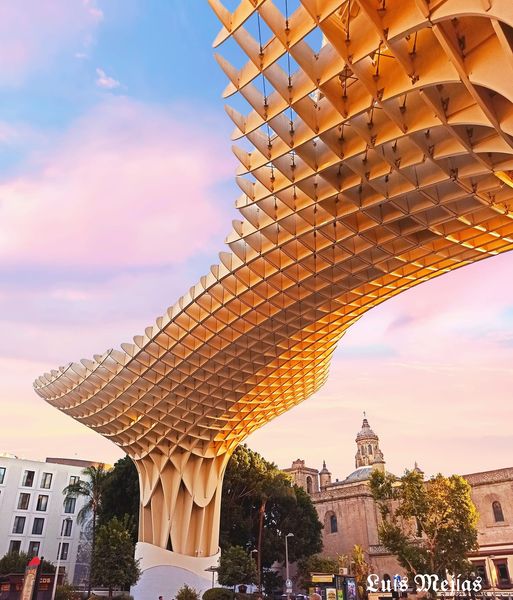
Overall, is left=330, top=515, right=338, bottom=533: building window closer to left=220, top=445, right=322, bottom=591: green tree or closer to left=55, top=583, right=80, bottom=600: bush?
left=220, top=445, right=322, bottom=591: green tree

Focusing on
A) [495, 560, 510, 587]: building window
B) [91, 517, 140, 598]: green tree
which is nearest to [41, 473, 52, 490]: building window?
[91, 517, 140, 598]: green tree

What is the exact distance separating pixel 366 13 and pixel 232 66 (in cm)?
558

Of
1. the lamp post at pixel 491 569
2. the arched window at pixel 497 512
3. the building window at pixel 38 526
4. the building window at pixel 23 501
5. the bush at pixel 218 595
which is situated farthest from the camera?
the building window at pixel 38 526

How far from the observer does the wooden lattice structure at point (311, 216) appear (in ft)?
44.6

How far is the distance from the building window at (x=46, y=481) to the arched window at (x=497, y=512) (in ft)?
188

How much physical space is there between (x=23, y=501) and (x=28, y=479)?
2.71m

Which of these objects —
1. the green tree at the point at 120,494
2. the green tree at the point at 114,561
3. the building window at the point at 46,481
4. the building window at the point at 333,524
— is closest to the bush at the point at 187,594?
the green tree at the point at 114,561

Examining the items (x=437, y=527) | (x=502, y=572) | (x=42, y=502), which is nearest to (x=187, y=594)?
(x=437, y=527)

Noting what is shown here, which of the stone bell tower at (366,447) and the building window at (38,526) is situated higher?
the stone bell tower at (366,447)

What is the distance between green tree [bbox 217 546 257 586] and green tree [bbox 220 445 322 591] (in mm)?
Answer: 10981

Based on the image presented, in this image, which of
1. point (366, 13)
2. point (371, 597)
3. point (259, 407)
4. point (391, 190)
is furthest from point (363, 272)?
point (371, 597)

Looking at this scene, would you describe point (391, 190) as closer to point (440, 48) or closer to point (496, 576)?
point (440, 48)

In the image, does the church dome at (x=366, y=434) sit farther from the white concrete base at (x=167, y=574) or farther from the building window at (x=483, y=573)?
the white concrete base at (x=167, y=574)

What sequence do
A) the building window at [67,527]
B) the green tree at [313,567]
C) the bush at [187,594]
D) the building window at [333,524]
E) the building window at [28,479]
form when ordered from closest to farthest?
the bush at [187,594], the green tree at [313,567], the building window at [28,479], the building window at [67,527], the building window at [333,524]
